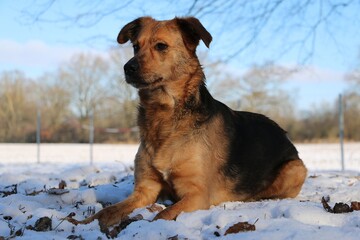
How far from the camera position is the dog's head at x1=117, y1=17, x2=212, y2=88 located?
4441mm

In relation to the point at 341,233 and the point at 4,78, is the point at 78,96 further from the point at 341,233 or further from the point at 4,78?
the point at 341,233

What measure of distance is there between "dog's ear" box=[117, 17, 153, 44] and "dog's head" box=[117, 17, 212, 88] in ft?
0.65

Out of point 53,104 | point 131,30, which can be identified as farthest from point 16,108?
point 131,30

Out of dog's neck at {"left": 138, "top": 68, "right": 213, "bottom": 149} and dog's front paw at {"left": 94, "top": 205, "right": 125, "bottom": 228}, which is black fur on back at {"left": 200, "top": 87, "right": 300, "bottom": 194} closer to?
dog's neck at {"left": 138, "top": 68, "right": 213, "bottom": 149}

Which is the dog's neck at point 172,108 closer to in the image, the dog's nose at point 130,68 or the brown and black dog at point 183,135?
the brown and black dog at point 183,135

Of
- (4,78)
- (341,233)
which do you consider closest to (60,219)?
(341,233)

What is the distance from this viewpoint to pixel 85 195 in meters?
5.05

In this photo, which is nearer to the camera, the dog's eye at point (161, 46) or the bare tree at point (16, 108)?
the dog's eye at point (161, 46)

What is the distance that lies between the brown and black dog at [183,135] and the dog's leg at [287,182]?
14cm

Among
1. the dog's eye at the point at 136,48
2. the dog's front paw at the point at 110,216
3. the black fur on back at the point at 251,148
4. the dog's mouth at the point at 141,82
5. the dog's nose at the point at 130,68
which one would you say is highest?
the dog's eye at the point at 136,48

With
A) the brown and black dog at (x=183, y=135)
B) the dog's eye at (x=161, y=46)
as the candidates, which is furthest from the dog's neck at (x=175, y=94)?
the dog's eye at (x=161, y=46)

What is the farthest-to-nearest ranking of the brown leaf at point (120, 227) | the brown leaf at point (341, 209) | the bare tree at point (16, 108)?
the bare tree at point (16, 108) < the brown leaf at point (341, 209) < the brown leaf at point (120, 227)

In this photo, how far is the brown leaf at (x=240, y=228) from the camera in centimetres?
317

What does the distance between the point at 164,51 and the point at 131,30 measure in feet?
2.92
